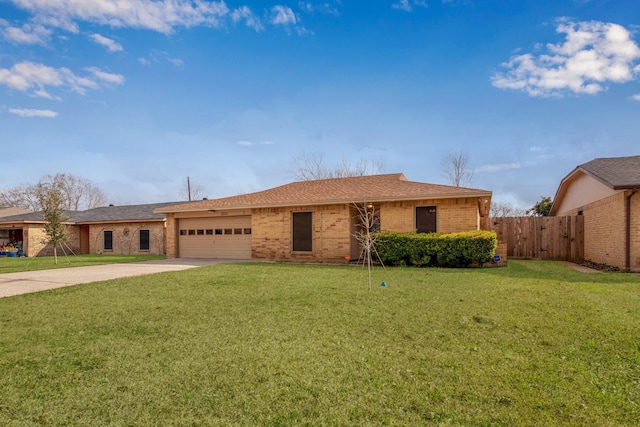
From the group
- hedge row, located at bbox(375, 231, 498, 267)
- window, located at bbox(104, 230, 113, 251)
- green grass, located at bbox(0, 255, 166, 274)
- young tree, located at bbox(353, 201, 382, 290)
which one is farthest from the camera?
window, located at bbox(104, 230, 113, 251)

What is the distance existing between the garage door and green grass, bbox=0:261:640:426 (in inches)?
378

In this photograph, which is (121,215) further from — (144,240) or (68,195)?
(68,195)

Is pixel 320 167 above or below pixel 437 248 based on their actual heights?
above

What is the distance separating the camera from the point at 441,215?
13.1m

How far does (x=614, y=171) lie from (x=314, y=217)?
35.9ft

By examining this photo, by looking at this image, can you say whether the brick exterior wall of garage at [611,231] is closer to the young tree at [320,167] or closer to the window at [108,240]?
the young tree at [320,167]

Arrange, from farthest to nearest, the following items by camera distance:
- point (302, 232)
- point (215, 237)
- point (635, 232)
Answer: point (215, 237) < point (302, 232) < point (635, 232)

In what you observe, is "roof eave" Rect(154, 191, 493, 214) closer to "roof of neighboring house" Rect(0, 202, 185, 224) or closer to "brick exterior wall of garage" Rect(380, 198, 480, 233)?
"brick exterior wall of garage" Rect(380, 198, 480, 233)

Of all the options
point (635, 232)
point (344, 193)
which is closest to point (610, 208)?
point (635, 232)

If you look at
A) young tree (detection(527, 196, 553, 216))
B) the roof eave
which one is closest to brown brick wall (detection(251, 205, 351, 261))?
the roof eave

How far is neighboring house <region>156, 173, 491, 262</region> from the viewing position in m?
13.1

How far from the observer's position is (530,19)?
40.2 ft

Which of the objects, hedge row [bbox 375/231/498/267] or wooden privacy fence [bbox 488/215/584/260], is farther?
wooden privacy fence [bbox 488/215/584/260]

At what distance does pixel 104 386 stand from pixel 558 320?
18.3 ft
